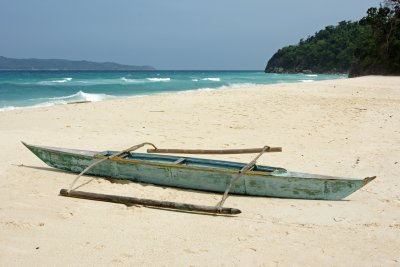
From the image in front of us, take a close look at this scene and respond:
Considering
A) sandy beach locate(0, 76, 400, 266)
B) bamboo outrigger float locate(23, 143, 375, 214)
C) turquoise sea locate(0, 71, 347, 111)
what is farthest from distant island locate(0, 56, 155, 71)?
bamboo outrigger float locate(23, 143, 375, 214)

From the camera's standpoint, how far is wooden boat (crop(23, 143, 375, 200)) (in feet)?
15.8

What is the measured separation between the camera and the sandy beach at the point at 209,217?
356 centimetres

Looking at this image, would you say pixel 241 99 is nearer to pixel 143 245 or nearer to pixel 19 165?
pixel 19 165

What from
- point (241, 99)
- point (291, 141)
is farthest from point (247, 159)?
point (241, 99)

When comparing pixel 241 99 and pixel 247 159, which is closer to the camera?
pixel 247 159

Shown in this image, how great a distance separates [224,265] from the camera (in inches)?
134

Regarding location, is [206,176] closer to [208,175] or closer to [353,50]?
[208,175]

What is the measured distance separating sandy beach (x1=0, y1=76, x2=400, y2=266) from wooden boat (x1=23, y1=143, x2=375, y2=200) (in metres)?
0.12

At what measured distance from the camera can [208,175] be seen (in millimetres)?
5121

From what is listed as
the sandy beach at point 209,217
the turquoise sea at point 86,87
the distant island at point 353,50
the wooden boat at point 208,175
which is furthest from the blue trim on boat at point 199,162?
the distant island at point 353,50

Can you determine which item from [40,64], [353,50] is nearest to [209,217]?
[353,50]

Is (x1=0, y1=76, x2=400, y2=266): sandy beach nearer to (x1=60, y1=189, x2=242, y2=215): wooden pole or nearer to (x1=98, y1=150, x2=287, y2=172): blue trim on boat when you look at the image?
(x1=60, y1=189, x2=242, y2=215): wooden pole

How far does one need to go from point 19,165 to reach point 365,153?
19.5ft

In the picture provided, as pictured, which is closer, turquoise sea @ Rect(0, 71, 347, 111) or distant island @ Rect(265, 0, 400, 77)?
turquoise sea @ Rect(0, 71, 347, 111)
